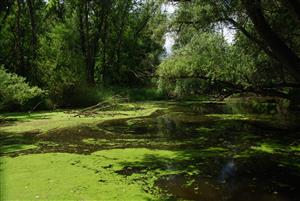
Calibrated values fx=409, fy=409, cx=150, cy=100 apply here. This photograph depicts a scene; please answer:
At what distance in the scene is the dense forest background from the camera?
409 inches

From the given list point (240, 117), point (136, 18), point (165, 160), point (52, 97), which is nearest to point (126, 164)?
point (165, 160)

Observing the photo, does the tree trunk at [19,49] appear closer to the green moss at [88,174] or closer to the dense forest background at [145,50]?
the dense forest background at [145,50]

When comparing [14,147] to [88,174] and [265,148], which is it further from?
[265,148]

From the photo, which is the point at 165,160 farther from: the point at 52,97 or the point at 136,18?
the point at 136,18

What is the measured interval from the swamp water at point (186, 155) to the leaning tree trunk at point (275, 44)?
230 cm

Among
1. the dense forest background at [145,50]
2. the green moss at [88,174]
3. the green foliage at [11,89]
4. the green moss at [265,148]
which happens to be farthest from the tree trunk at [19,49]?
the green moss at [265,148]

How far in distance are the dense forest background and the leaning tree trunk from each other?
2 centimetres

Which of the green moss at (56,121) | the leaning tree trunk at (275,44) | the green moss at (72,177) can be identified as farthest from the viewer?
the green moss at (56,121)

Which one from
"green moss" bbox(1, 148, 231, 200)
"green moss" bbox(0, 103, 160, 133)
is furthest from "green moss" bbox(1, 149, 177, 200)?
"green moss" bbox(0, 103, 160, 133)

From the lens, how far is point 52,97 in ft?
84.5

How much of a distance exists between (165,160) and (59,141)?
14.7ft

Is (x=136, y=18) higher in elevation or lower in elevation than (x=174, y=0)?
higher

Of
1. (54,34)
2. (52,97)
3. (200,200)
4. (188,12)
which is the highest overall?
(54,34)

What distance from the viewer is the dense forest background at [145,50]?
1038 centimetres
